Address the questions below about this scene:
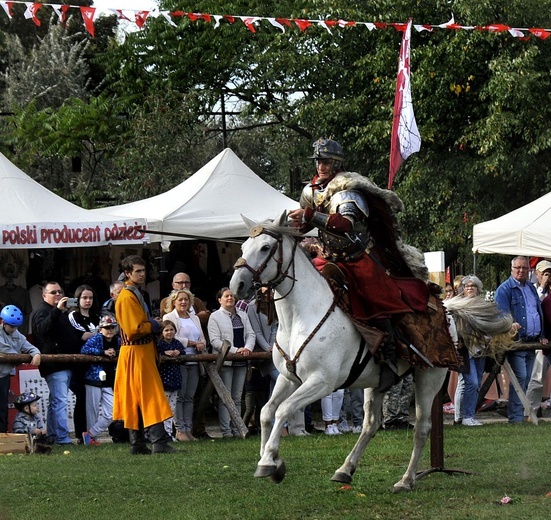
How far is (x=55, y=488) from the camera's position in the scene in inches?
384

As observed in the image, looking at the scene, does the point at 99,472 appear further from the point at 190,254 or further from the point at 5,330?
the point at 190,254

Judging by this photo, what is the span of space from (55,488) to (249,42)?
21.8 metres

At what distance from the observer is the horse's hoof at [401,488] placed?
9.52m

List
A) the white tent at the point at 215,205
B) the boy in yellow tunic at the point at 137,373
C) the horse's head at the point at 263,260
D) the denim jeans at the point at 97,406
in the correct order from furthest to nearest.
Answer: the white tent at the point at 215,205
the denim jeans at the point at 97,406
the boy in yellow tunic at the point at 137,373
the horse's head at the point at 263,260

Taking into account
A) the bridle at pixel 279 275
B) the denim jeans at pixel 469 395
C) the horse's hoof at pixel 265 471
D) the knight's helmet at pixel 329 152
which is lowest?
the denim jeans at pixel 469 395

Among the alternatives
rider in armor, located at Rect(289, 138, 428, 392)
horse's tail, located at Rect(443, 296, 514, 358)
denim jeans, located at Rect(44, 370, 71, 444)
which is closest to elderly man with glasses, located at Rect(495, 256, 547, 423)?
horse's tail, located at Rect(443, 296, 514, 358)

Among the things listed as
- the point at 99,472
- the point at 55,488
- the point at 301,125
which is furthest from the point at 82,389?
the point at 301,125

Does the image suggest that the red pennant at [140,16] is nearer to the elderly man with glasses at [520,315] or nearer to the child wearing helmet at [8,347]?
the child wearing helmet at [8,347]

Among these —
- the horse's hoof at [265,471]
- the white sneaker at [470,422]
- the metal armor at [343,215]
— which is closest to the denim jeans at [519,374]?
the white sneaker at [470,422]

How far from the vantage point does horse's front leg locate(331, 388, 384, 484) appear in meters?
9.69

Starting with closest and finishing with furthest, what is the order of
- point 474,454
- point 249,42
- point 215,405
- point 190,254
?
1. point 474,454
2. point 215,405
3. point 190,254
4. point 249,42

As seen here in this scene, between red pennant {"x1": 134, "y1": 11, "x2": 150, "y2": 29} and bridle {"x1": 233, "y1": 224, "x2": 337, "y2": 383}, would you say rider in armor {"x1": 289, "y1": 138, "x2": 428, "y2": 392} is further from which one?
red pennant {"x1": 134, "y1": 11, "x2": 150, "y2": 29}

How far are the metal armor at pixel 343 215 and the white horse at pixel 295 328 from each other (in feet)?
0.90

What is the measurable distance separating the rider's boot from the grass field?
0.93m
